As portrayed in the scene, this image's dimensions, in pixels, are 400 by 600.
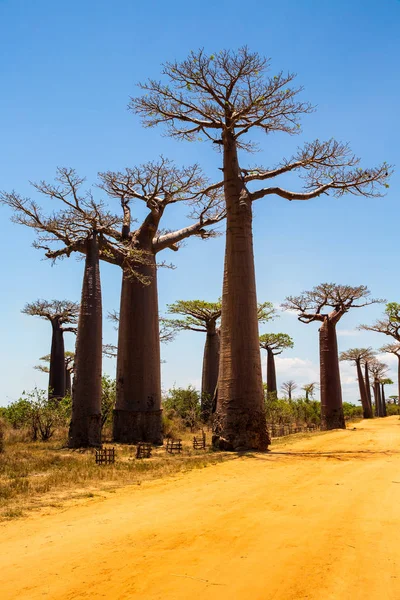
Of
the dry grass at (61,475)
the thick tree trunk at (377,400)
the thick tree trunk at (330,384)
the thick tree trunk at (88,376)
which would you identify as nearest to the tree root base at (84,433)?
the thick tree trunk at (88,376)

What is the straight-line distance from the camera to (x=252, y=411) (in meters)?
9.09

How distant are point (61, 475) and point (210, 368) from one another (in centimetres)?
1574

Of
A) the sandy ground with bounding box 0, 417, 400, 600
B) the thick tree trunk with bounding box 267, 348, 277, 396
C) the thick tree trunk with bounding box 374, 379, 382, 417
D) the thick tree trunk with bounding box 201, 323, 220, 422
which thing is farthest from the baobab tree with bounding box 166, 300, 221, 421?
the thick tree trunk with bounding box 374, 379, 382, 417

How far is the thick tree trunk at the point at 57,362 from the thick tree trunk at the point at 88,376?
1116cm

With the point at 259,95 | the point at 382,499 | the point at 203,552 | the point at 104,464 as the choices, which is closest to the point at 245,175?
the point at 259,95

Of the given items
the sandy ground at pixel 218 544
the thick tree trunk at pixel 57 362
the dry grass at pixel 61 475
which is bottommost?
the sandy ground at pixel 218 544

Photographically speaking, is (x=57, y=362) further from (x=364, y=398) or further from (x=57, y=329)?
(x=364, y=398)

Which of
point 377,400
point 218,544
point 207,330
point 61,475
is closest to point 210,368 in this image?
point 207,330

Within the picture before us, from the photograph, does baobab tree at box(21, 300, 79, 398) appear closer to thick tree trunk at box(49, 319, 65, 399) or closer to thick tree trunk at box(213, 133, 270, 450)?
thick tree trunk at box(49, 319, 65, 399)

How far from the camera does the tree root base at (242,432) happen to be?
8953mm

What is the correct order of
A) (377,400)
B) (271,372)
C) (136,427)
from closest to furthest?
1. (136,427)
2. (271,372)
3. (377,400)

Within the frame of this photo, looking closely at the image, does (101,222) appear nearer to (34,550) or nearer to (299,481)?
(299,481)

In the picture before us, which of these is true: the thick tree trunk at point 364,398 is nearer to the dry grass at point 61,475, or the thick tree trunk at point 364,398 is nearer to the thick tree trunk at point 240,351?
the thick tree trunk at point 240,351

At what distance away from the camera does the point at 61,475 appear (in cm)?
680
